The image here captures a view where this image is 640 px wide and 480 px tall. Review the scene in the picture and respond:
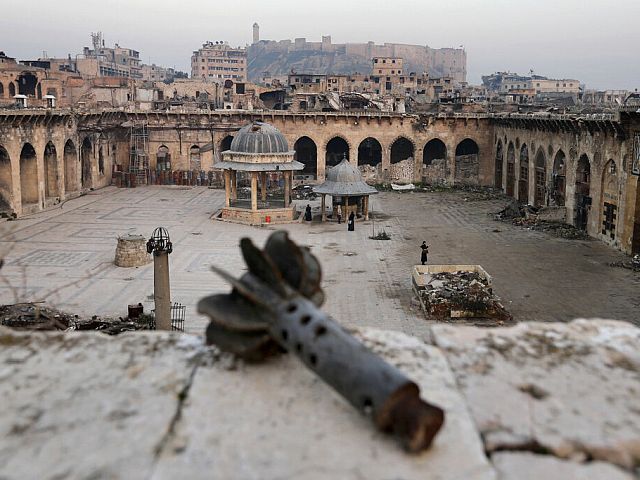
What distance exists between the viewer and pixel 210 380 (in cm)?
353

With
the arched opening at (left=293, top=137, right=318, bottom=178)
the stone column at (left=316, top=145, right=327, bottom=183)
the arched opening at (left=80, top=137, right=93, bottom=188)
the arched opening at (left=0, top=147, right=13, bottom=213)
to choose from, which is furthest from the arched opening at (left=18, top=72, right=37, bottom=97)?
the arched opening at (left=0, top=147, right=13, bottom=213)

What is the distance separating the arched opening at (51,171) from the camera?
113 ft

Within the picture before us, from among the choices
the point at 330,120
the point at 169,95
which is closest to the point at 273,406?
the point at 330,120

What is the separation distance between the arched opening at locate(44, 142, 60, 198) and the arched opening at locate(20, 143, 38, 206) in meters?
1.94

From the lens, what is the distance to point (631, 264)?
70.8 ft

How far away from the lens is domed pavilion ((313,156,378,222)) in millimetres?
30438

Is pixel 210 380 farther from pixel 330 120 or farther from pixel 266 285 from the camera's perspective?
pixel 330 120

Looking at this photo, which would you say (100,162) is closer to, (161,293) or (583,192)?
(583,192)

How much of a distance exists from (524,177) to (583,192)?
867 cm

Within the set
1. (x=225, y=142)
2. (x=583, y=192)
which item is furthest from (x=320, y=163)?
(x=583, y=192)

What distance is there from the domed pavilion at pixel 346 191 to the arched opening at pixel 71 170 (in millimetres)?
14849

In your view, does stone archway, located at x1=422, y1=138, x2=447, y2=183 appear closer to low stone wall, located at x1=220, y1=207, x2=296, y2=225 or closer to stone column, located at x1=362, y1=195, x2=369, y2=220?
stone column, located at x1=362, y1=195, x2=369, y2=220

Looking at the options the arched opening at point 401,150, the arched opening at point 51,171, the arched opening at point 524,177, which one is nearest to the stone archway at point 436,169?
the arched opening at point 401,150

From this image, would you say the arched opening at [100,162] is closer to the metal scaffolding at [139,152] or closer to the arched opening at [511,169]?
the metal scaffolding at [139,152]
